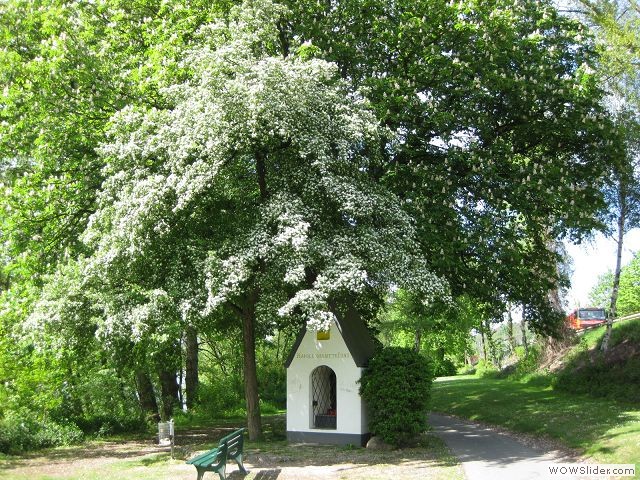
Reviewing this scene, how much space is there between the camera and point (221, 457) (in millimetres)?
12500

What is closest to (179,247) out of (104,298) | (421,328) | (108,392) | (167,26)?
(104,298)

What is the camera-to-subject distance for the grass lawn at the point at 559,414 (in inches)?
585

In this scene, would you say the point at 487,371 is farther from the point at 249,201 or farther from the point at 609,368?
the point at 249,201

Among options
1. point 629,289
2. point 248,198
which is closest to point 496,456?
point 248,198

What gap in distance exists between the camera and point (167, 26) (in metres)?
19.4

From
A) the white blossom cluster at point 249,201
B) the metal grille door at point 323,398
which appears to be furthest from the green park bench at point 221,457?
the metal grille door at point 323,398

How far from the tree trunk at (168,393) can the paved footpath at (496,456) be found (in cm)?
1260

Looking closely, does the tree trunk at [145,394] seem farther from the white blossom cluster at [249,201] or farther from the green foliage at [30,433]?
the white blossom cluster at [249,201]

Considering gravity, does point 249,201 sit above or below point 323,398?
above

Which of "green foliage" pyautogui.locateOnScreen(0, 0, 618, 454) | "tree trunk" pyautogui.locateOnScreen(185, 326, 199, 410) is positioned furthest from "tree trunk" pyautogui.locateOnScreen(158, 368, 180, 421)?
"green foliage" pyautogui.locateOnScreen(0, 0, 618, 454)

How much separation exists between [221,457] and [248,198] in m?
7.82

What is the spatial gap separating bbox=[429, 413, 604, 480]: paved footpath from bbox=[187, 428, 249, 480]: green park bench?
512 centimetres

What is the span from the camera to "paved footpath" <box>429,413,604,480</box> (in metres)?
13.2

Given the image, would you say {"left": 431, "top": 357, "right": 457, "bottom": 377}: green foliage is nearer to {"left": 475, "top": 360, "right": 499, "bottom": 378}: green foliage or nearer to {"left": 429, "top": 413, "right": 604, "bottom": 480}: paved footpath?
{"left": 475, "top": 360, "right": 499, "bottom": 378}: green foliage
